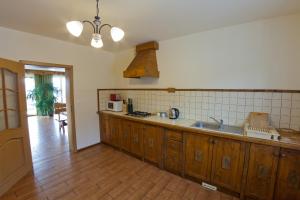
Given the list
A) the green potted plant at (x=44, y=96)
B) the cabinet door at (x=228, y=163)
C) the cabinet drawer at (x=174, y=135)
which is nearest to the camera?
the cabinet door at (x=228, y=163)

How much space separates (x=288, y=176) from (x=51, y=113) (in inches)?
334

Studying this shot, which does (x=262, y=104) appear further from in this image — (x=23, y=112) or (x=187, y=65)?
(x=23, y=112)

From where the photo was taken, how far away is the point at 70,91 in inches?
123

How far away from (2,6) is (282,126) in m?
3.71

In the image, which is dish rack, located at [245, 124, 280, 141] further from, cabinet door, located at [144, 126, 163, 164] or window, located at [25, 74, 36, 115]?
window, located at [25, 74, 36, 115]

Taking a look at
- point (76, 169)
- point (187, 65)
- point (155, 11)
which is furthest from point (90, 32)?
point (76, 169)

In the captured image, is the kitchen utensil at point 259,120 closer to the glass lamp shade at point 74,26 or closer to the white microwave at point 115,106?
the glass lamp shade at point 74,26

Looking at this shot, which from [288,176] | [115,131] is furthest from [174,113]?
[288,176]

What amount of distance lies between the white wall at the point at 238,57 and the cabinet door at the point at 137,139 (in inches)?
39.3

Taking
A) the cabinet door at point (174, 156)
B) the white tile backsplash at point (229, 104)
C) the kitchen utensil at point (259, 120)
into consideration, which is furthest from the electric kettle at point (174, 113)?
the kitchen utensil at point (259, 120)

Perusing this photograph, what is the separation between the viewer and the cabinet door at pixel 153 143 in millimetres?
2562

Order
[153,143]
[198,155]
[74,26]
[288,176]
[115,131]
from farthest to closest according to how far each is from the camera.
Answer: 1. [115,131]
2. [153,143]
3. [198,155]
4. [288,176]
5. [74,26]

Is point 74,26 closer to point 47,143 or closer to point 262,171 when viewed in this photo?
point 262,171

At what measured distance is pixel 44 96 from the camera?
6.95 metres
